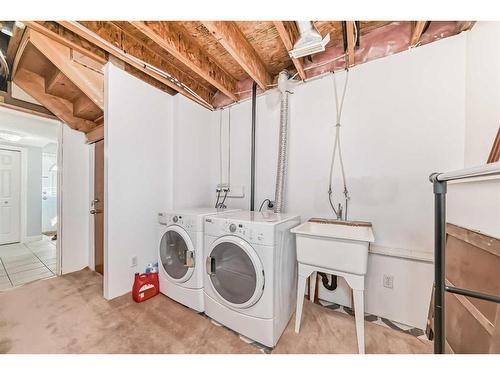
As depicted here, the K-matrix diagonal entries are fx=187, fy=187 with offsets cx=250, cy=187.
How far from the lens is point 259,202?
231 centimetres

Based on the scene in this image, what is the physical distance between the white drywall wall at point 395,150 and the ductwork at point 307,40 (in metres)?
0.50

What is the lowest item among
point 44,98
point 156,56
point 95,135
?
point 95,135

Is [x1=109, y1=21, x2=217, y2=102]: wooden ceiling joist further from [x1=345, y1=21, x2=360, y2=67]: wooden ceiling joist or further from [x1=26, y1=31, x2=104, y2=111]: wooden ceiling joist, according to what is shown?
[x1=345, y1=21, x2=360, y2=67]: wooden ceiling joist

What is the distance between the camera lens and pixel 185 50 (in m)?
1.72

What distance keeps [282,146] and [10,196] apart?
5562 millimetres

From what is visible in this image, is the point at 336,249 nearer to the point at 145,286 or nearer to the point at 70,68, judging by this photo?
the point at 145,286

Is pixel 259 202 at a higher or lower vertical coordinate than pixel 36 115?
lower

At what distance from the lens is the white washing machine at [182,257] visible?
1.65m

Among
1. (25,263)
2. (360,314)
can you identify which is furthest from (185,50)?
(25,263)

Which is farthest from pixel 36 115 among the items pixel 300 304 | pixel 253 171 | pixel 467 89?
pixel 467 89

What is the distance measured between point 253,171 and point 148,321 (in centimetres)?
175

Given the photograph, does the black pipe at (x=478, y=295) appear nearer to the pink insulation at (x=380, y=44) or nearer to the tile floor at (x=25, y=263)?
the pink insulation at (x=380, y=44)

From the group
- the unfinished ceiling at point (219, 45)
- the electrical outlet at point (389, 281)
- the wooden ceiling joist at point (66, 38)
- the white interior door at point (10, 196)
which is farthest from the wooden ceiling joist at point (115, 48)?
the white interior door at point (10, 196)
